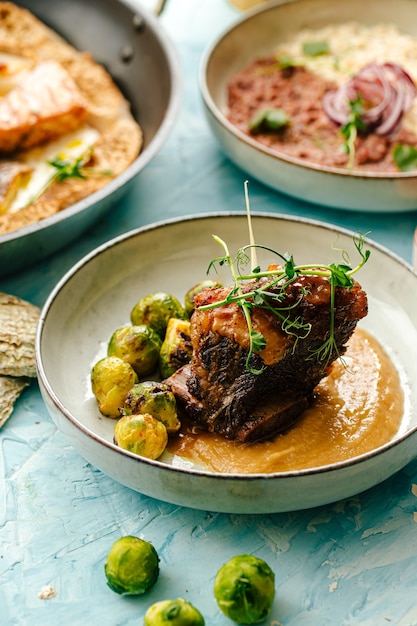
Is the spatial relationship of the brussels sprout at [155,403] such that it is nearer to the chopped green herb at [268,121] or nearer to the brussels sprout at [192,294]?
the brussels sprout at [192,294]

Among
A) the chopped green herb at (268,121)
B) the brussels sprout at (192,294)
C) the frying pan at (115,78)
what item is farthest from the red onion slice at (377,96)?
the brussels sprout at (192,294)

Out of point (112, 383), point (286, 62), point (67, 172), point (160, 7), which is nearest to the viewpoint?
point (112, 383)

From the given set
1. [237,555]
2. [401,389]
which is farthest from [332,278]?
[237,555]

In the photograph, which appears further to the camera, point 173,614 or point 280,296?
point 280,296

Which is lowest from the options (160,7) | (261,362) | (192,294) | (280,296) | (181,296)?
(181,296)

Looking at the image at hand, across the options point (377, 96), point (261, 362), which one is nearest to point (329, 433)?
point (261, 362)

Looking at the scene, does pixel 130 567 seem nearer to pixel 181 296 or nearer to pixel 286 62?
pixel 181 296

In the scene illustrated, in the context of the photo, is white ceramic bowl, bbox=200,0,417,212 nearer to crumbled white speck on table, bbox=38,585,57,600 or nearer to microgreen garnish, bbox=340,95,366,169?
microgreen garnish, bbox=340,95,366,169
